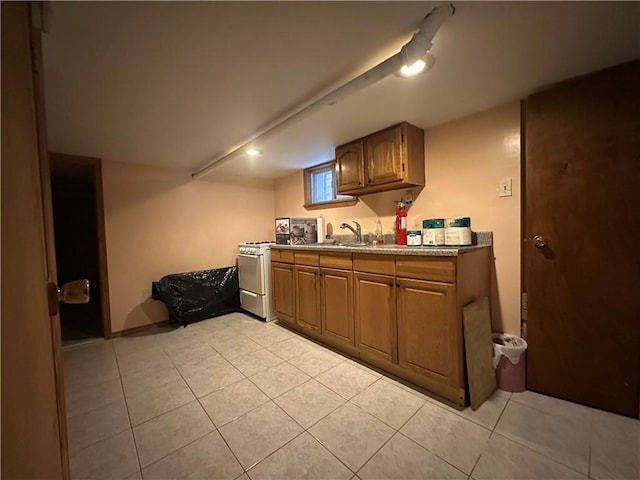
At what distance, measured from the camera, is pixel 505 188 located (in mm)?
1911

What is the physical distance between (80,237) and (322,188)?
18.1 feet

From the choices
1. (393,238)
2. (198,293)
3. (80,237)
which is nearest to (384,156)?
(393,238)

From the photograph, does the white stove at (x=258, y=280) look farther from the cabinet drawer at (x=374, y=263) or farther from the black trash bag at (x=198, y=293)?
the cabinet drawer at (x=374, y=263)

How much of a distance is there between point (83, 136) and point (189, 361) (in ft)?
7.13

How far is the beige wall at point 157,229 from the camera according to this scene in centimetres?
300

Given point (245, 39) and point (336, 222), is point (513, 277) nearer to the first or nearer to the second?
point (336, 222)

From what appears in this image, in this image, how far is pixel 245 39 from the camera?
1219mm

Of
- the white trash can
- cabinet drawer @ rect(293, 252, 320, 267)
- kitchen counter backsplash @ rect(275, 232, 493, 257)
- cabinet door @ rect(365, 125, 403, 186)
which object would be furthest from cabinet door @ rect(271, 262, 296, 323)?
the white trash can

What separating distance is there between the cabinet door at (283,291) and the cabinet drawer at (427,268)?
1362mm

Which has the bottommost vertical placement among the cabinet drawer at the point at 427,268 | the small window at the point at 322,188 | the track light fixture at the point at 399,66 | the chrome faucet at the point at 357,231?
the cabinet drawer at the point at 427,268

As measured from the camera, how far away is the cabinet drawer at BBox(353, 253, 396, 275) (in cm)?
192

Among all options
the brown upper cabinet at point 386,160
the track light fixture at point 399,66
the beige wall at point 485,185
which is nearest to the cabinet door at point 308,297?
the brown upper cabinet at point 386,160

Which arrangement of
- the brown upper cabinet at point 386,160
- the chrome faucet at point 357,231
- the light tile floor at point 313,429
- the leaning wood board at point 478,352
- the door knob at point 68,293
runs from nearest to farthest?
the door knob at point 68,293 < the light tile floor at point 313,429 < the leaning wood board at point 478,352 < the brown upper cabinet at point 386,160 < the chrome faucet at point 357,231

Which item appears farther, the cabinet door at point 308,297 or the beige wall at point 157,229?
the beige wall at point 157,229
